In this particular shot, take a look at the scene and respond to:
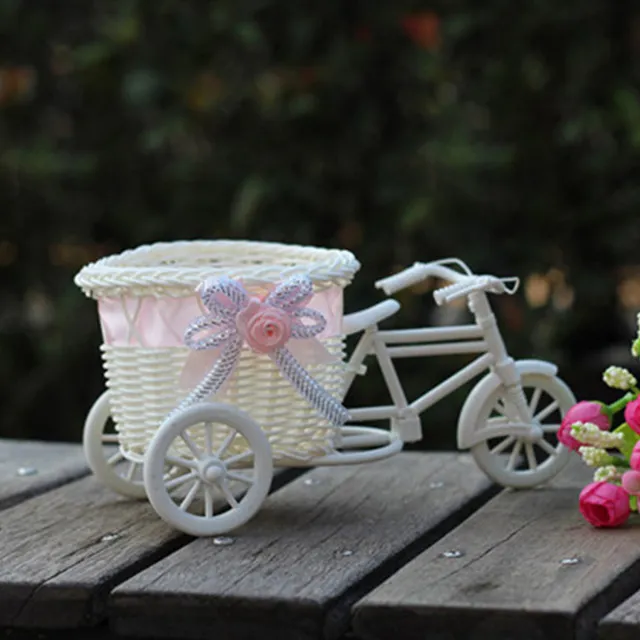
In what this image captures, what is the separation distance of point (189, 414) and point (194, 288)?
0.54 feet

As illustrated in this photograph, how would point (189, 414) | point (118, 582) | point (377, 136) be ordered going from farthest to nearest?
point (377, 136) < point (189, 414) < point (118, 582)

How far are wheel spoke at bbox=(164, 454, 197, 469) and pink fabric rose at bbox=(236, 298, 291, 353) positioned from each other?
0.57 ft

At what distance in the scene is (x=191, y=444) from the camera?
181 cm

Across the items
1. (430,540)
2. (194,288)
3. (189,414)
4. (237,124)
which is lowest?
(430,540)

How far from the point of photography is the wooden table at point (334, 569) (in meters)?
1.46

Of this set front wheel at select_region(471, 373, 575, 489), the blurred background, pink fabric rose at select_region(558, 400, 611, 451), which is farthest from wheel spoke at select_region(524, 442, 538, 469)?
the blurred background

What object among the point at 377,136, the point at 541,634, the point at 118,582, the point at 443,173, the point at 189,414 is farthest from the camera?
the point at 377,136

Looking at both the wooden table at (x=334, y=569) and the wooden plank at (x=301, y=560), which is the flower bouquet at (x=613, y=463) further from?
the wooden plank at (x=301, y=560)

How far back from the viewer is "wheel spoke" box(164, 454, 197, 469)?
1.80 metres

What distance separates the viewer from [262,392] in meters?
1.85

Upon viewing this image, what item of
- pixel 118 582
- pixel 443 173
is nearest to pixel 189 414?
pixel 118 582

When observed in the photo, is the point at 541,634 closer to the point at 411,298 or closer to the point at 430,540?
the point at 430,540

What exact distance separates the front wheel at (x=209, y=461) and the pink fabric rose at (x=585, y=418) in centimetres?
40

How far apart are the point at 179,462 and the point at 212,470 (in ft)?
0.14
